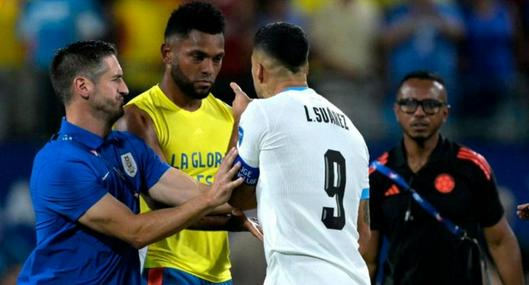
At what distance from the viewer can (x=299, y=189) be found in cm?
591

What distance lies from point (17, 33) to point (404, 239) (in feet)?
21.2

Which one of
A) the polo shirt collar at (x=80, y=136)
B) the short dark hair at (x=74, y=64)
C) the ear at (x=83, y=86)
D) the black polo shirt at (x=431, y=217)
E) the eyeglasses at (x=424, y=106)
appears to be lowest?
the black polo shirt at (x=431, y=217)

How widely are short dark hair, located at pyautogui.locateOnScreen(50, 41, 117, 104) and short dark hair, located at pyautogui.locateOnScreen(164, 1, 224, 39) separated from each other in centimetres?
96

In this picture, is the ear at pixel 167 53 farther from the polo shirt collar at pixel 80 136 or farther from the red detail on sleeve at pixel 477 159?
the red detail on sleeve at pixel 477 159

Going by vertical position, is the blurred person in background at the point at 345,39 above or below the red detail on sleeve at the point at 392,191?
above

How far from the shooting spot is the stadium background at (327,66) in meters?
11.9

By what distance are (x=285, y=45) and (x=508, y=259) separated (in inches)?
115

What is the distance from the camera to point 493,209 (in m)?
8.08

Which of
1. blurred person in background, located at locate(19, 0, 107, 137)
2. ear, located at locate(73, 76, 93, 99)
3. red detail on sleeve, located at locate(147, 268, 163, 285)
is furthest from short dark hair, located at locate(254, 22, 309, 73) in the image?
blurred person in background, located at locate(19, 0, 107, 137)

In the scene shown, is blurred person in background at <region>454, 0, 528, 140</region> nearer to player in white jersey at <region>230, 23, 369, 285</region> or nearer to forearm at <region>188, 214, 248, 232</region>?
forearm at <region>188, 214, 248, 232</region>

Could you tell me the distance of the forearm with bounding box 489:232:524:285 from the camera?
813 cm

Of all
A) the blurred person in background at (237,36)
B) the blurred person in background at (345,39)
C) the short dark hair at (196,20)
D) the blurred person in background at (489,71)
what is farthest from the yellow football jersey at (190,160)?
the blurred person in background at (345,39)

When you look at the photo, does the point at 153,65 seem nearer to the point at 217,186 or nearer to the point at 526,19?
the point at 526,19

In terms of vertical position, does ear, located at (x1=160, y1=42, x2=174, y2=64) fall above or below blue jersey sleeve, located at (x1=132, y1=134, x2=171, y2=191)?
above
